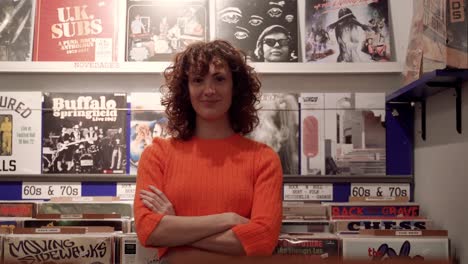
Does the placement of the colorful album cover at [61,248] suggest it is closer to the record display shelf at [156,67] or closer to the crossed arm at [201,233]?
the crossed arm at [201,233]

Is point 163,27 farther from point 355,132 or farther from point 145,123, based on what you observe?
point 355,132

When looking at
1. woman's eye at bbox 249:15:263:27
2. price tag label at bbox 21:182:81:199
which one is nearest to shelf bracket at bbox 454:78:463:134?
woman's eye at bbox 249:15:263:27

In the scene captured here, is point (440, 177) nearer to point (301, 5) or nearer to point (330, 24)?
point (330, 24)

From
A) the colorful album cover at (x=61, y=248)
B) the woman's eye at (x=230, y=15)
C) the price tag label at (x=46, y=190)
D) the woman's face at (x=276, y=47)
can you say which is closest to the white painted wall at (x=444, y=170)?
the woman's face at (x=276, y=47)

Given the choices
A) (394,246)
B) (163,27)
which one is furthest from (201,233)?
(163,27)

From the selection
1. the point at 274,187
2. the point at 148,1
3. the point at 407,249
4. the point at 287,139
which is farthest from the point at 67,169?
the point at 407,249

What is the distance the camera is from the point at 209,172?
1.69m

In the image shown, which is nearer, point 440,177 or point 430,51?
point 430,51

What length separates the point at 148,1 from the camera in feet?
8.70

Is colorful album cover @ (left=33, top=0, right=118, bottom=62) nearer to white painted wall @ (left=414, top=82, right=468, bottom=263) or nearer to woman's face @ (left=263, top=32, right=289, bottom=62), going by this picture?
woman's face @ (left=263, top=32, right=289, bottom=62)

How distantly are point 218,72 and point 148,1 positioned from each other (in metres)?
1.13

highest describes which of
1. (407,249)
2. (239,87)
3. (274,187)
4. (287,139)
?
(239,87)

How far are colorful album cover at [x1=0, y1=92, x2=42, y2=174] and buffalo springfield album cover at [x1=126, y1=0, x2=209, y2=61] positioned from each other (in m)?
0.60

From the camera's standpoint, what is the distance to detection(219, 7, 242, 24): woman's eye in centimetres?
264
